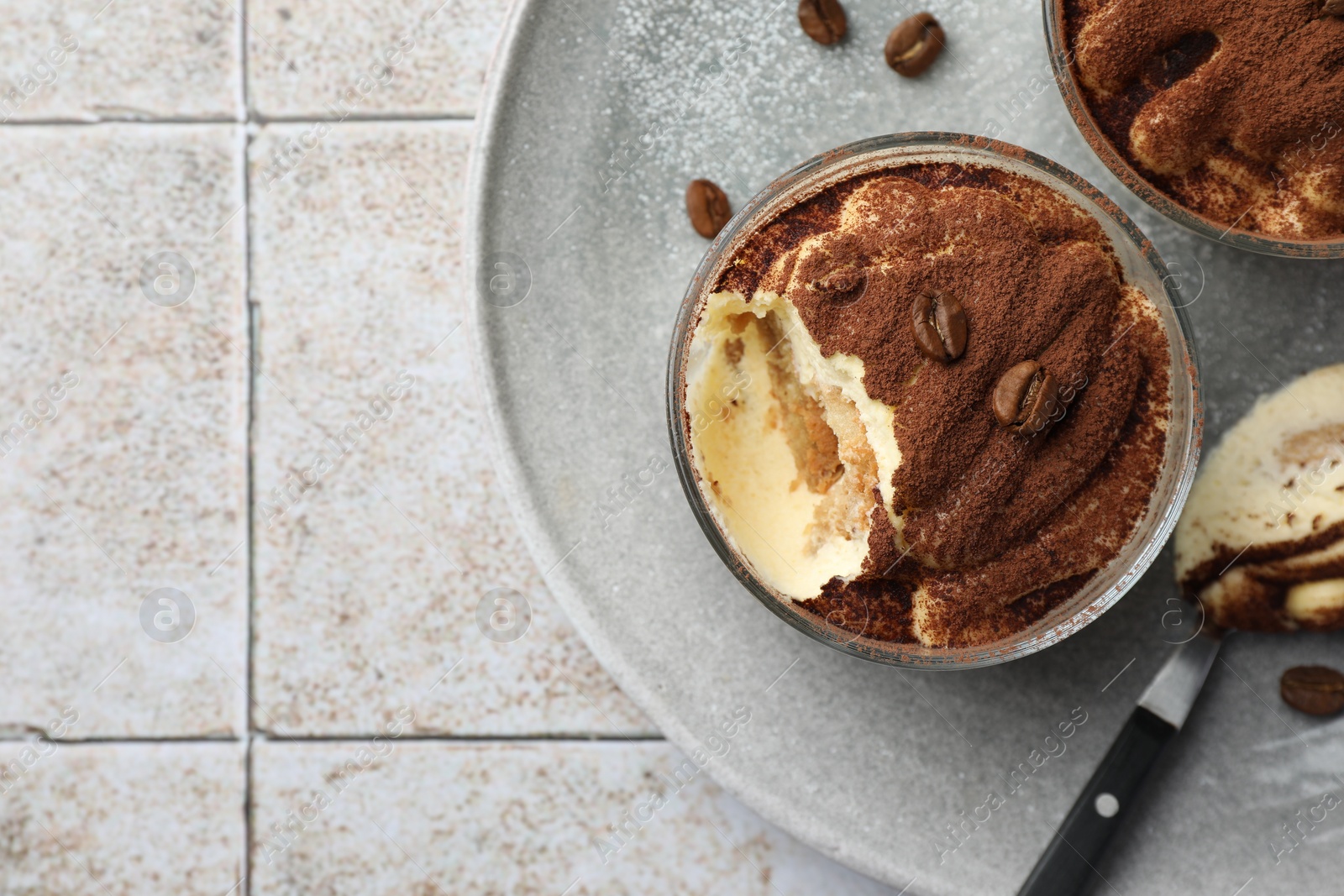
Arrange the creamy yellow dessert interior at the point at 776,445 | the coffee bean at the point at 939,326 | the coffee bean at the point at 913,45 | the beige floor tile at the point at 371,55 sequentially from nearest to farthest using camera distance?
the coffee bean at the point at 939,326 → the creamy yellow dessert interior at the point at 776,445 → the coffee bean at the point at 913,45 → the beige floor tile at the point at 371,55

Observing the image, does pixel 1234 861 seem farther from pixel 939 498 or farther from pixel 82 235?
pixel 82 235

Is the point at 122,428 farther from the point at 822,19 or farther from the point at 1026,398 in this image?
the point at 1026,398

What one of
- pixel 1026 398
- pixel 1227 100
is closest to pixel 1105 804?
pixel 1026 398

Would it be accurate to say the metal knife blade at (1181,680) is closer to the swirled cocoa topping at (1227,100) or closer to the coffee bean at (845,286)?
the swirled cocoa topping at (1227,100)

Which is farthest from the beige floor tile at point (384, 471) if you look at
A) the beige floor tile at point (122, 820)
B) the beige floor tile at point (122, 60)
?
the beige floor tile at point (122, 820)

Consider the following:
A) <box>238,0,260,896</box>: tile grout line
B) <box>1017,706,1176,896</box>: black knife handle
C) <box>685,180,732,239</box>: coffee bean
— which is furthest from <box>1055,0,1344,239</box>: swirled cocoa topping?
<box>238,0,260,896</box>: tile grout line

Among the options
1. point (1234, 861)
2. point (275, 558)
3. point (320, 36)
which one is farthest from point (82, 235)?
point (1234, 861)
